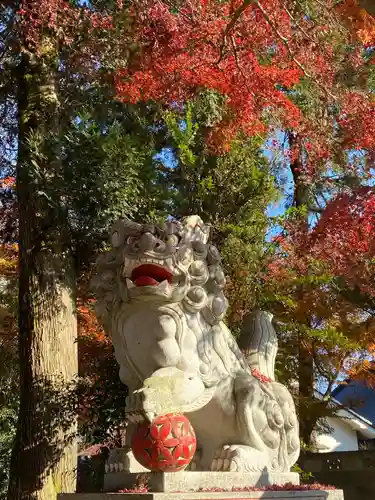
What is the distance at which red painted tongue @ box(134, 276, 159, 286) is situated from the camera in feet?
15.3

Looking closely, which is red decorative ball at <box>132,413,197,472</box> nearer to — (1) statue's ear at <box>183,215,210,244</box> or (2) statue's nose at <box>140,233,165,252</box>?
(2) statue's nose at <box>140,233,165,252</box>

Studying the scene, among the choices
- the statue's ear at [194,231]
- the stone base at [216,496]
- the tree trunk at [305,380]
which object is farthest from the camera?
the tree trunk at [305,380]

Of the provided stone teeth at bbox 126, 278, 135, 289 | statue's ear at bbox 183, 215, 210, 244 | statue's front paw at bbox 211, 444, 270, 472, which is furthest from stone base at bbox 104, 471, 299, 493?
statue's ear at bbox 183, 215, 210, 244

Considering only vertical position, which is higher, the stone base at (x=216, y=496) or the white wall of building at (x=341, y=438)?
the white wall of building at (x=341, y=438)

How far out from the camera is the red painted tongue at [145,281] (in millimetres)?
4648

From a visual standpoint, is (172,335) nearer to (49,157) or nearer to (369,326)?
(49,157)

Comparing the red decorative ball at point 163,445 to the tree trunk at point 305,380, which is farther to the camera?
the tree trunk at point 305,380

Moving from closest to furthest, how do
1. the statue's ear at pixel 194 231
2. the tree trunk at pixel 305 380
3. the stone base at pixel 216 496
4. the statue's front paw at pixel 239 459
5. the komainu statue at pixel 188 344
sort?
the stone base at pixel 216 496 < the statue's front paw at pixel 239 459 < the komainu statue at pixel 188 344 < the statue's ear at pixel 194 231 < the tree trunk at pixel 305 380

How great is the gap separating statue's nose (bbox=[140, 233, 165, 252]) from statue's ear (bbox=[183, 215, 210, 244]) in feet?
1.08

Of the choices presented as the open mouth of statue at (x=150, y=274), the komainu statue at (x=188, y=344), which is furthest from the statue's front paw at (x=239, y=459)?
the open mouth of statue at (x=150, y=274)

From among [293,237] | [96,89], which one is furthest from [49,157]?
[293,237]

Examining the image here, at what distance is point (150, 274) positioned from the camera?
473 cm

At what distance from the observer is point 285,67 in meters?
9.38

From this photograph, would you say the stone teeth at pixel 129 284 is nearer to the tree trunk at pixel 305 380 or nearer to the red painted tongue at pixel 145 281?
the red painted tongue at pixel 145 281
